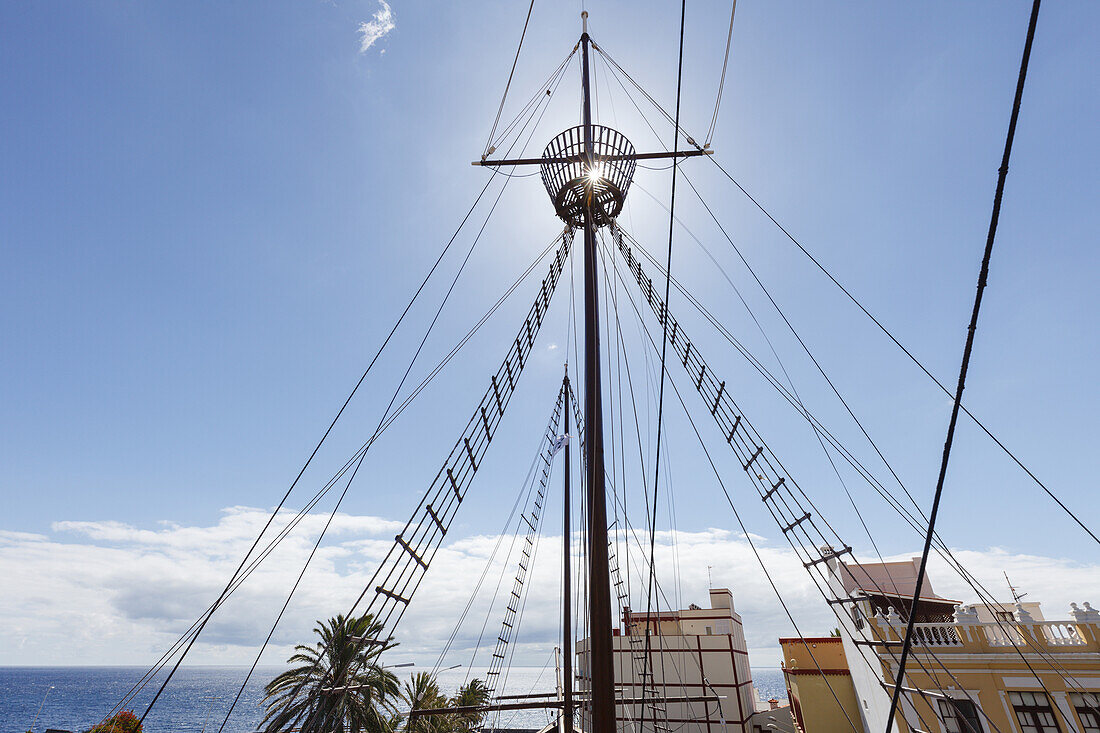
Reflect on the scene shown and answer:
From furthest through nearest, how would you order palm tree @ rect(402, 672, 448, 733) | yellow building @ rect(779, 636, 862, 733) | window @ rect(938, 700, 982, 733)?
palm tree @ rect(402, 672, 448, 733), yellow building @ rect(779, 636, 862, 733), window @ rect(938, 700, 982, 733)

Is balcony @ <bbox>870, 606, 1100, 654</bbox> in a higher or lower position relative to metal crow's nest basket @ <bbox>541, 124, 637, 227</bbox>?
lower

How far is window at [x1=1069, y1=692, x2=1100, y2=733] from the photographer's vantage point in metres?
11.0

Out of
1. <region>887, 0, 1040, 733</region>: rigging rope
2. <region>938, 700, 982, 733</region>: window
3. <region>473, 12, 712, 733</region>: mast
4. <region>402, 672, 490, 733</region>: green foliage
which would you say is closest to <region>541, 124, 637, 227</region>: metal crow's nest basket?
<region>473, 12, 712, 733</region>: mast

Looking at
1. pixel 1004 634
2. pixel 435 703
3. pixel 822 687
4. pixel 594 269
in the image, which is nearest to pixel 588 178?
pixel 594 269

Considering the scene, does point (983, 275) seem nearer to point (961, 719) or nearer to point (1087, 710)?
point (961, 719)

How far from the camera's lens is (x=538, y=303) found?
1260cm

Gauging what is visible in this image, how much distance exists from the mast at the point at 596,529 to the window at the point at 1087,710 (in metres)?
11.7

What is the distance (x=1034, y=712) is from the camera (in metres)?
11.4

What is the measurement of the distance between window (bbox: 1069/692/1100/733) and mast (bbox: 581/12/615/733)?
1166 cm

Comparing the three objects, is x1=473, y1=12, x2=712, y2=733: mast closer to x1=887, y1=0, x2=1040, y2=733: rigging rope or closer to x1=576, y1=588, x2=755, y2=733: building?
x1=887, y1=0, x2=1040, y2=733: rigging rope

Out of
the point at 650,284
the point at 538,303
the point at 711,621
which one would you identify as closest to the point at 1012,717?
the point at 650,284

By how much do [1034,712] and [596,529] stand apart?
1209 centimetres

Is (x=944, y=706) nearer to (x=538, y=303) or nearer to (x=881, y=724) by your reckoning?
(x=881, y=724)

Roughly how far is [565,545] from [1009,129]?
58.5 feet
